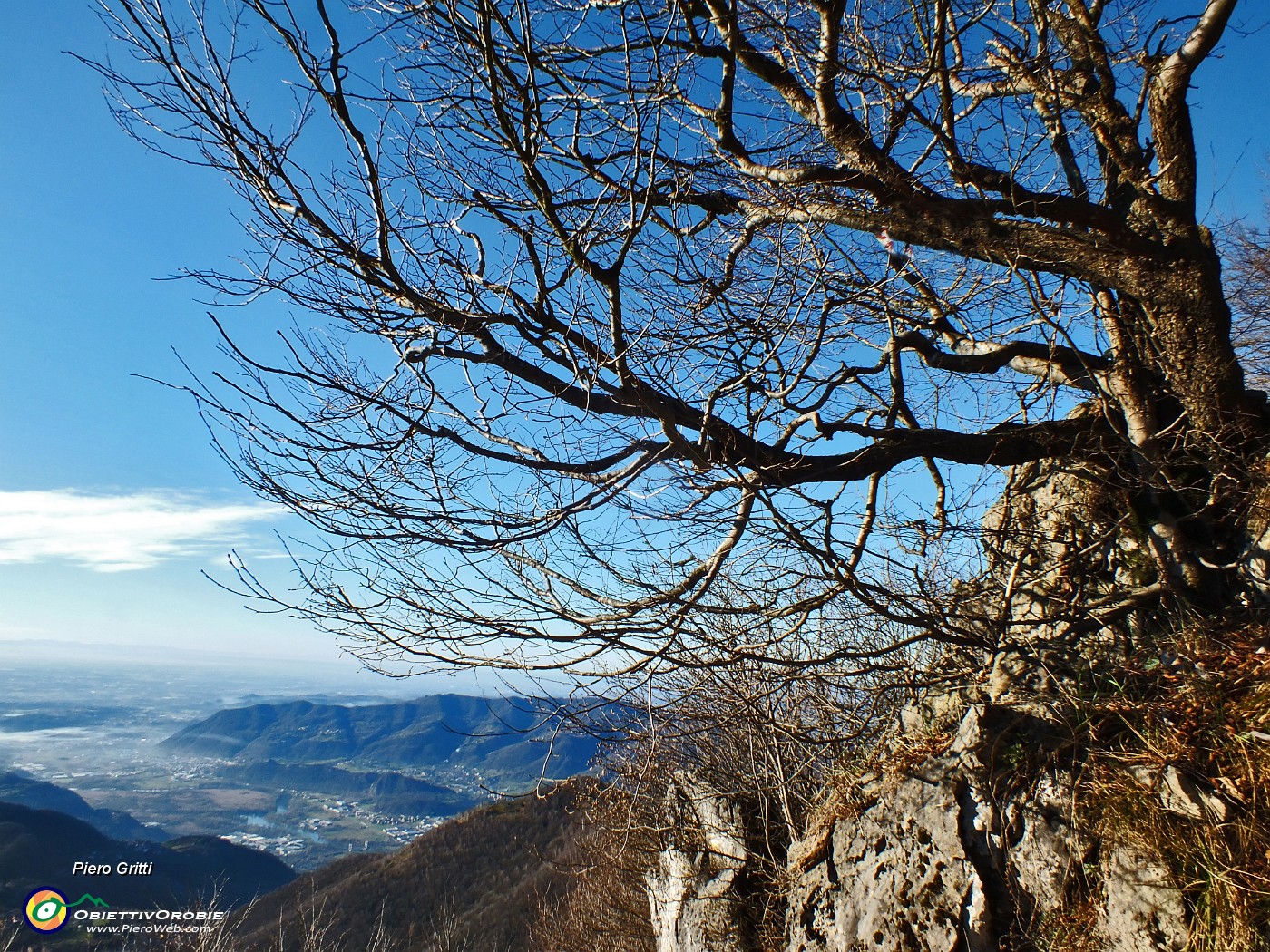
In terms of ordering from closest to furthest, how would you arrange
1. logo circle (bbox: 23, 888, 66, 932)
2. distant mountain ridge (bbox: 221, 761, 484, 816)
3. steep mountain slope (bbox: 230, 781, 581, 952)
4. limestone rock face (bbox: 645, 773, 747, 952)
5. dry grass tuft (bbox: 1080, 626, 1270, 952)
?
dry grass tuft (bbox: 1080, 626, 1270, 952) < limestone rock face (bbox: 645, 773, 747, 952) < steep mountain slope (bbox: 230, 781, 581, 952) < logo circle (bbox: 23, 888, 66, 932) < distant mountain ridge (bbox: 221, 761, 484, 816)

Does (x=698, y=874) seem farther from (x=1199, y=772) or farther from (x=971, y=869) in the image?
(x=1199, y=772)

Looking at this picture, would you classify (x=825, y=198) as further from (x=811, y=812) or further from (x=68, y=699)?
(x=68, y=699)

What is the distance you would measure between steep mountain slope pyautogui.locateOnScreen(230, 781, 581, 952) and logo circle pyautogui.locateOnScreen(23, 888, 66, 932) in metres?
6.17

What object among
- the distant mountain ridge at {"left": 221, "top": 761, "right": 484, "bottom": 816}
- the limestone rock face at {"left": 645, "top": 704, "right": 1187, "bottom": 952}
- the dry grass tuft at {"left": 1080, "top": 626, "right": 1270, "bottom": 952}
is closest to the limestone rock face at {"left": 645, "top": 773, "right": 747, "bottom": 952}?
the limestone rock face at {"left": 645, "top": 704, "right": 1187, "bottom": 952}

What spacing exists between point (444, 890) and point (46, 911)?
14860mm

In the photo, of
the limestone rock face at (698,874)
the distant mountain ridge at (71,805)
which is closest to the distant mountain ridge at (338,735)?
the distant mountain ridge at (71,805)

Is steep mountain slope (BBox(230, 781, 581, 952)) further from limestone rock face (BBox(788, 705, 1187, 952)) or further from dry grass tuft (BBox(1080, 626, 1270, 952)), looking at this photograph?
dry grass tuft (BBox(1080, 626, 1270, 952))

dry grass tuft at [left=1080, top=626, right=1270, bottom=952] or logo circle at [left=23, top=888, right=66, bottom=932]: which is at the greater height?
dry grass tuft at [left=1080, top=626, right=1270, bottom=952]

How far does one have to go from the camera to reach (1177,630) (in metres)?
3.82

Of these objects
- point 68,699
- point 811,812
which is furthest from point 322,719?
point 811,812

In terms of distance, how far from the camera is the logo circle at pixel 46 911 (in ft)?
82.0

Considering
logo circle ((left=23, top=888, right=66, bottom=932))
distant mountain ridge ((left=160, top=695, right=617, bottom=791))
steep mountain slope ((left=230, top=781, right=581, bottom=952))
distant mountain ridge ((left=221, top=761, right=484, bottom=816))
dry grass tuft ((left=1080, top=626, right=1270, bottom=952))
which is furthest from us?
distant mountain ridge ((left=160, top=695, right=617, bottom=791))

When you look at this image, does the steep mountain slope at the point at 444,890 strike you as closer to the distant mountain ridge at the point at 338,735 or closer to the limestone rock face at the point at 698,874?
the limestone rock face at the point at 698,874

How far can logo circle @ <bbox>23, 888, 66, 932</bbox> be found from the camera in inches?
984
